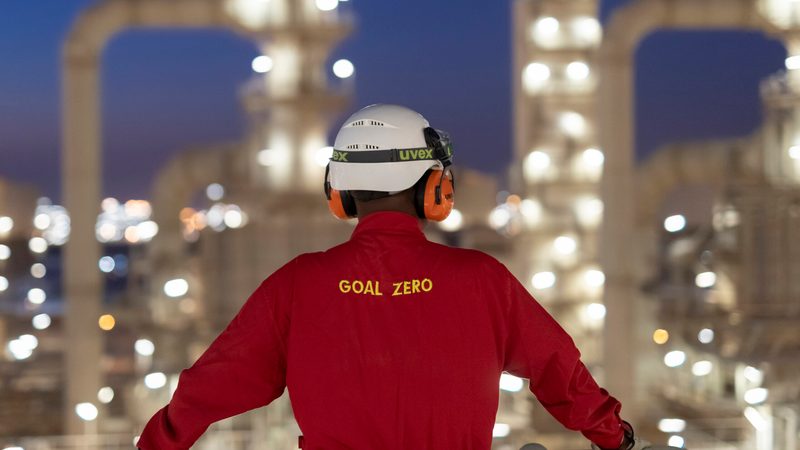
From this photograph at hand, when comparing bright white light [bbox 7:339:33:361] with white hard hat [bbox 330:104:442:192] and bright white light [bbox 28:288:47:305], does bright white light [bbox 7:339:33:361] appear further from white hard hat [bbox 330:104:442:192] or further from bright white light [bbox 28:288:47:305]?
white hard hat [bbox 330:104:442:192]

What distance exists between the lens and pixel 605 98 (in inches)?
432

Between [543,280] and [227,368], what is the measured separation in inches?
439

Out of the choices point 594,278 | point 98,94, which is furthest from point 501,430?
point 98,94

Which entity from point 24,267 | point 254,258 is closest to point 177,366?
point 254,258

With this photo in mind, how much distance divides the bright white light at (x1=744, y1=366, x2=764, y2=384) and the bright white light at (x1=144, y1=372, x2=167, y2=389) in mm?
6616

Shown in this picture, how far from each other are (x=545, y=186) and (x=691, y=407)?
338 cm

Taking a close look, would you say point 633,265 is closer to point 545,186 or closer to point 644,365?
point 545,186

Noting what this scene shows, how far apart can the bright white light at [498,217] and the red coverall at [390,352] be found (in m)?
12.8

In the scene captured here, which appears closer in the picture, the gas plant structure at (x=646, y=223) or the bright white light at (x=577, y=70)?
the gas plant structure at (x=646, y=223)

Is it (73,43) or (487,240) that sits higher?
(73,43)

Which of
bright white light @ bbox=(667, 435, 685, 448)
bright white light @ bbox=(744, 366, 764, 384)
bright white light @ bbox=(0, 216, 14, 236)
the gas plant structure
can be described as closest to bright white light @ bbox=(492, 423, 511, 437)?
the gas plant structure

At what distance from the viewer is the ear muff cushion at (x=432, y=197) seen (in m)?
1.63

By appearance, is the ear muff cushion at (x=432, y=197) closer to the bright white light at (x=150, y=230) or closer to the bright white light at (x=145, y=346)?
the bright white light at (x=145, y=346)

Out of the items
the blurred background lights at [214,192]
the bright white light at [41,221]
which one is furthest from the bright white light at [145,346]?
the bright white light at [41,221]
